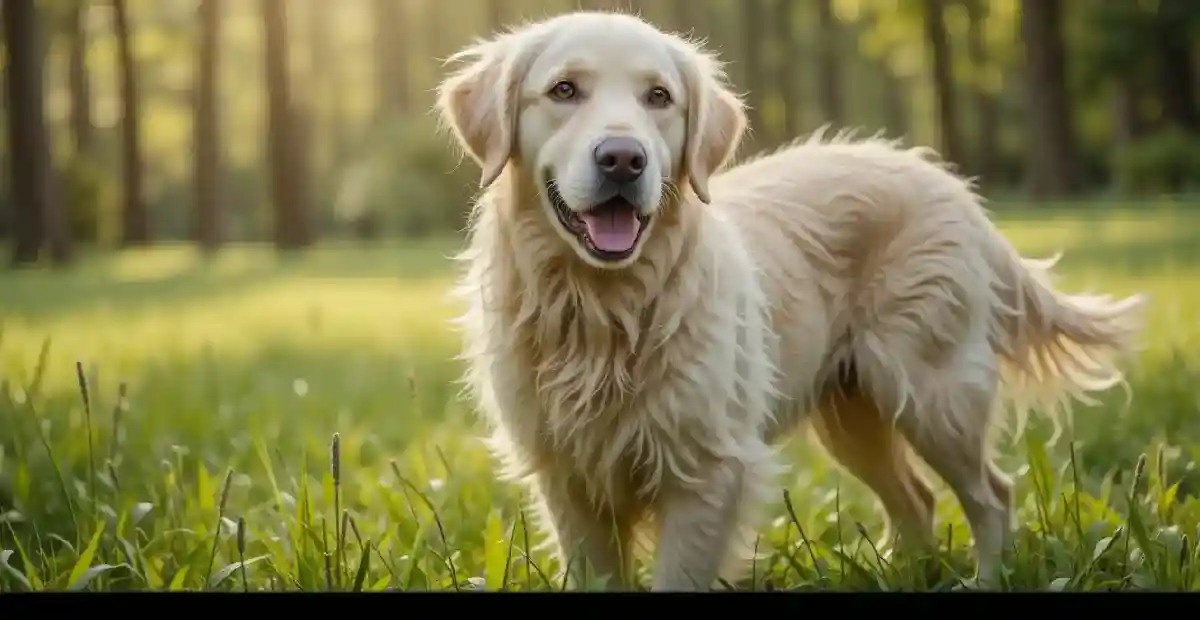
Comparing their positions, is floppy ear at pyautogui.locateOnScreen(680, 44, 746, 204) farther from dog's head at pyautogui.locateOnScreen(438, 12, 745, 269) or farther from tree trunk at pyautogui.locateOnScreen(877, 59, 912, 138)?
tree trunk at pyautogui.locateOnScreen(877, 59, 912, 138)

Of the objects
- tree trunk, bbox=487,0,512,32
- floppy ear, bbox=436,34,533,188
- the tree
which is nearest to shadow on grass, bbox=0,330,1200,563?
floppy ear, bbox=436,34,533,188

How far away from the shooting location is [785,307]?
250cm

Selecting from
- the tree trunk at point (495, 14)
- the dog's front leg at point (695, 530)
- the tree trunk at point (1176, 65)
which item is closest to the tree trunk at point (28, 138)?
the tree trunk at point (495, 14)

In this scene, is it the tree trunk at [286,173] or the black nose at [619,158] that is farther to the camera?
the tree trunk at [286,173]

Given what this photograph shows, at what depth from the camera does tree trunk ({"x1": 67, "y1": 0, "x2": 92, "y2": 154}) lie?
116 inches

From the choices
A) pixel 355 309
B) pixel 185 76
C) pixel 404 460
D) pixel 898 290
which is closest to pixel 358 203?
pixel 355 309

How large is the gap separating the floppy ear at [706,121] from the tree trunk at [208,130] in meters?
1.39

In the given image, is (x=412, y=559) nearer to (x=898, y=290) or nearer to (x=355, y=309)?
(x=898, y=290)

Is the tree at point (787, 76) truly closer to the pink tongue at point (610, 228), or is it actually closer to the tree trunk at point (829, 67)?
the tree trunk at point (829, 67)

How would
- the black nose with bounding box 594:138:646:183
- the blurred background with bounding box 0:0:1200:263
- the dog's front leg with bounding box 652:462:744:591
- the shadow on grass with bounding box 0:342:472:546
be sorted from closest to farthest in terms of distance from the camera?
the black nose with bounding box 594:138:646:183
the dog's front leg with bounding box 652:462:744:591
the shadow on grass with bounding box 0:342:472:546
the blurred background with bounding box 0:0:1200:263

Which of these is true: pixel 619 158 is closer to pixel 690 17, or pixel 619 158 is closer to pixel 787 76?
pixel 690 17

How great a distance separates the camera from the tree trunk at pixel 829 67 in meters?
2.94

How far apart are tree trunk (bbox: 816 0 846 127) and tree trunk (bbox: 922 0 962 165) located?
0.22 m
